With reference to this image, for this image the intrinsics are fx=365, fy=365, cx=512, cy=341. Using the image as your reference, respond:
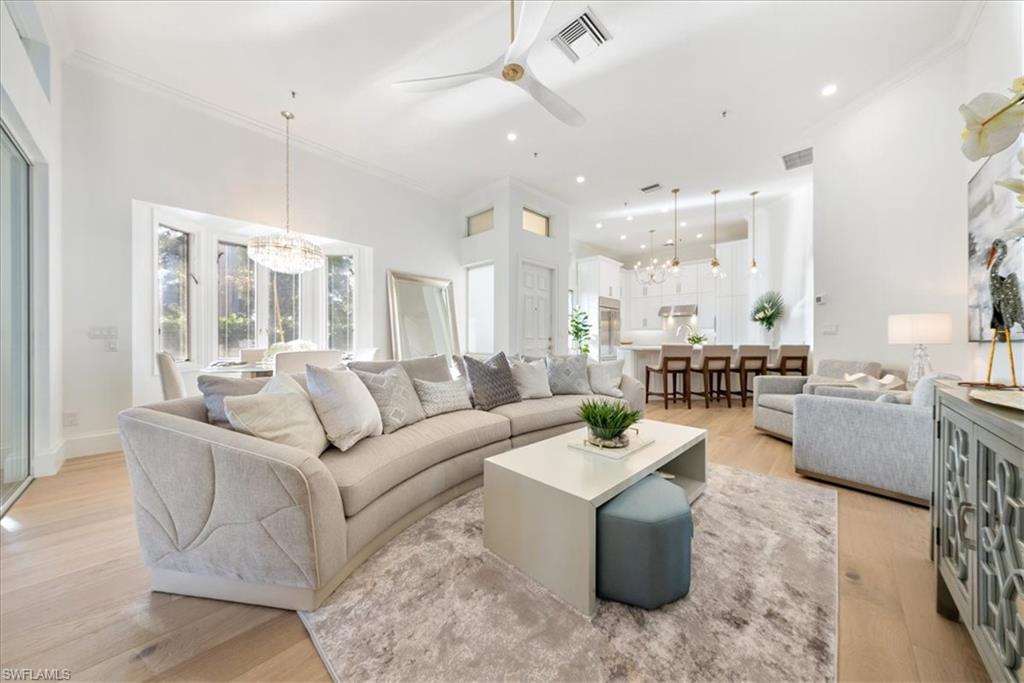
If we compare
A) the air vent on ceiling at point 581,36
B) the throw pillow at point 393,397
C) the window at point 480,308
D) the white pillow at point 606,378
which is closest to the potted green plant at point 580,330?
the window at point 480,308

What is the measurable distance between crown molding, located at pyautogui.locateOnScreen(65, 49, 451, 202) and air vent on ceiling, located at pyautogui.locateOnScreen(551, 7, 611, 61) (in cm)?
299

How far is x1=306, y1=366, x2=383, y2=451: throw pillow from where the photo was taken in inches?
74.2

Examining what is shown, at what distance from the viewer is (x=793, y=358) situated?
532 cm

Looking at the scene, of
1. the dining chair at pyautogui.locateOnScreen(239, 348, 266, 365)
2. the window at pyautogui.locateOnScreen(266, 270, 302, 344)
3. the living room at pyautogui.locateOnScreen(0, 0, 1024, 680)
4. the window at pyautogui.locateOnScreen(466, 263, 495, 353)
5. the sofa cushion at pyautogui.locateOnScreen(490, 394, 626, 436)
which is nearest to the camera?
the living room at pyautogui.locateOnScreen(0, 0, 1024, 680)

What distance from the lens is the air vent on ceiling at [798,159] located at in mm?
4558

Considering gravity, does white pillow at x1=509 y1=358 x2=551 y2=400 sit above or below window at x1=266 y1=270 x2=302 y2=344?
below

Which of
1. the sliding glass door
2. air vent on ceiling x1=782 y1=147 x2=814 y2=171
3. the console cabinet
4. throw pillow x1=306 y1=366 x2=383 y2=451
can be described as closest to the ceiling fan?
throw pillow x1=306 y1=366 x2=383 y2=451

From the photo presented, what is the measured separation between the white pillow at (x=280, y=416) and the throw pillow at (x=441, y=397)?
0.85 meters

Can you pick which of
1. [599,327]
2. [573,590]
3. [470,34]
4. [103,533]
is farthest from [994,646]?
[599,327]

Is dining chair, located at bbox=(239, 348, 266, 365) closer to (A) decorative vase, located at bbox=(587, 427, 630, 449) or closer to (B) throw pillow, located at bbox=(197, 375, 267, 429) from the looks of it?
(B) throw pillow, located at bbox=(197, 375, 267, 429)

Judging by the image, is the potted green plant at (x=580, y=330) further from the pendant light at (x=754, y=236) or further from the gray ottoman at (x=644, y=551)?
the gray ottoman at (x=644, y=551)

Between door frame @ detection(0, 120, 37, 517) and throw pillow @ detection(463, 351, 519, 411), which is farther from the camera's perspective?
throw pillow @ detection(463, 351, 519, 411)

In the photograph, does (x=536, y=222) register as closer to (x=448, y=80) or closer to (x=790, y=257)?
(x=448, y=80)

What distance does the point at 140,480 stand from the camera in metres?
1.42
